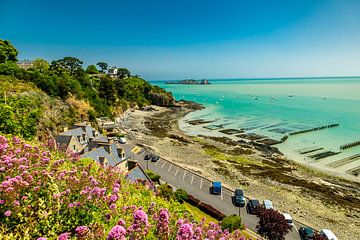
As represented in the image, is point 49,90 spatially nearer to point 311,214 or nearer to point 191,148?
point 191,148

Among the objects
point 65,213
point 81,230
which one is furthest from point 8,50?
point 81,230

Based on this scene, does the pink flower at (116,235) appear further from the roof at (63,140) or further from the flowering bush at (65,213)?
the roof at (63,140)

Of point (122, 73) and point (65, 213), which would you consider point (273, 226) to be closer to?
point (65, 213)

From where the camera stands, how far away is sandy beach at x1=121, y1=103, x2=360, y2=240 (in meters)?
27.5

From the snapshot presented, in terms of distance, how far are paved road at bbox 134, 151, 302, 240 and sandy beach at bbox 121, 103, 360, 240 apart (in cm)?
288

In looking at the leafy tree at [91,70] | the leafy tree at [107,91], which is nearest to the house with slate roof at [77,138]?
the leafy tree at [107,91]

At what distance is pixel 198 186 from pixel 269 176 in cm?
1406

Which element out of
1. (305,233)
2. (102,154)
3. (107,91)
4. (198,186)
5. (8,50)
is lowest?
(198,186)

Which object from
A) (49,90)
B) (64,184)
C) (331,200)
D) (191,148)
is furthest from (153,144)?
(64,184)

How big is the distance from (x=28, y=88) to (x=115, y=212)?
52.8 meters

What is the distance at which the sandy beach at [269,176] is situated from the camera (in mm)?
27469

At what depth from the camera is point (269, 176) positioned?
38125 mm

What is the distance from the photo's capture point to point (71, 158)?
32.6 ft

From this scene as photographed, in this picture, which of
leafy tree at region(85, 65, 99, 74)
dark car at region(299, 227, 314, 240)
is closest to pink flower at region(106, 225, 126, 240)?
dark car at region(299, 227, 314, 240)
